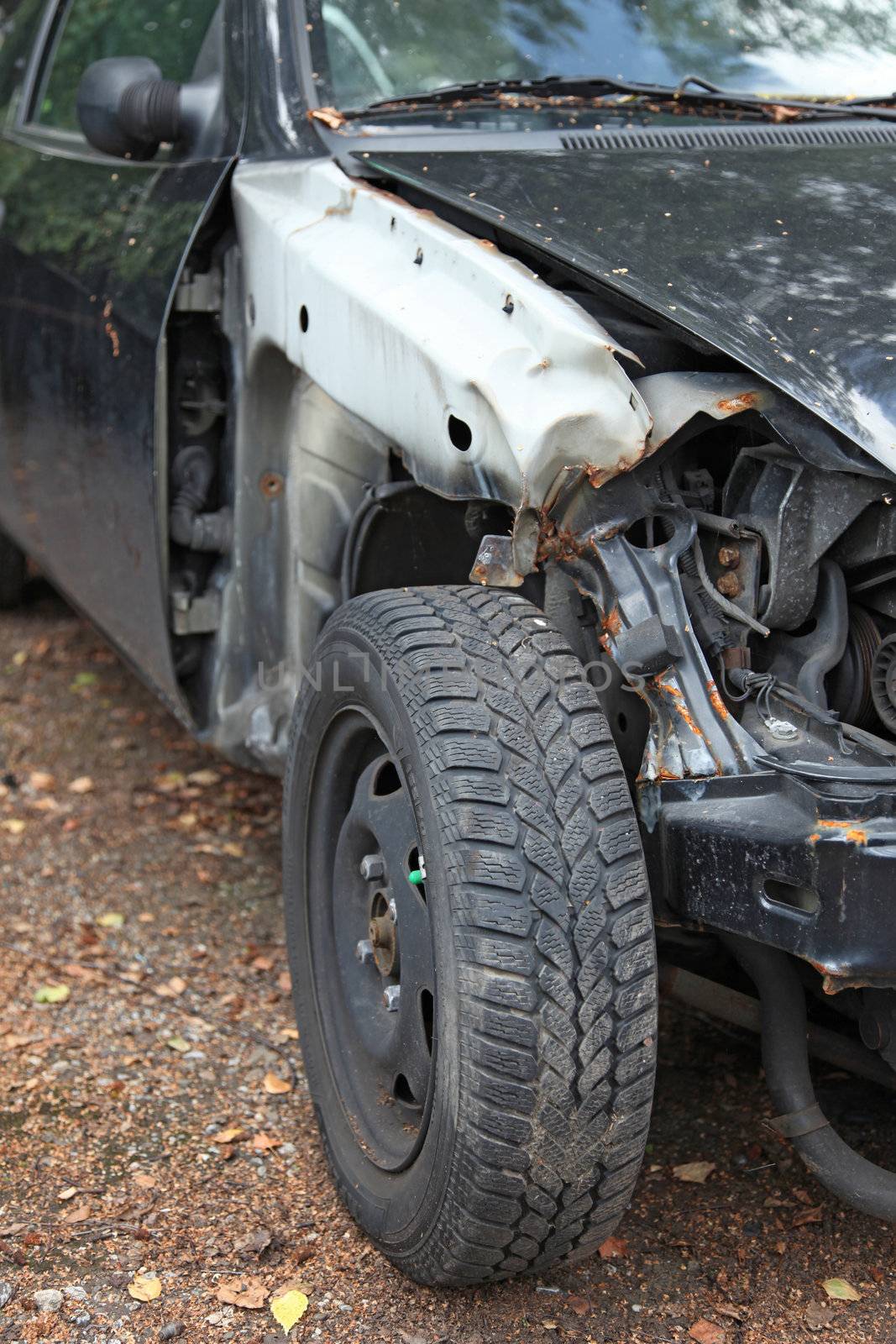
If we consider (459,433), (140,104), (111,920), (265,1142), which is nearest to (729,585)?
(459,433)

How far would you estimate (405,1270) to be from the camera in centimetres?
228

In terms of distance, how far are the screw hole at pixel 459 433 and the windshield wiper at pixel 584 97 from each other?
1.01 meters

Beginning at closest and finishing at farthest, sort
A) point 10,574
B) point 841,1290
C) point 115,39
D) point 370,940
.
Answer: point 841,1290
point 370,940
point 115,39
point 10,574

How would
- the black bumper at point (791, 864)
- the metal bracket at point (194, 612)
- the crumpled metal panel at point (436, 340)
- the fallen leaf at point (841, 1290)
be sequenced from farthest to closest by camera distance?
the metal bracket at point (194, 612) < the fallen leaf at point (841, 1290) < the crumpled metal panel at point (436, 340) < the black bumper at point (791, 864)

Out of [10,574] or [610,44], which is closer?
[610,44]

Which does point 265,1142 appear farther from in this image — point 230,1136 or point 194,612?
point 194,612

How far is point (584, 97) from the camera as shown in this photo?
10.1 ft

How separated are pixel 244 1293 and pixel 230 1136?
477mm

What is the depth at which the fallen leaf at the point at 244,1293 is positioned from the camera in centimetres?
232

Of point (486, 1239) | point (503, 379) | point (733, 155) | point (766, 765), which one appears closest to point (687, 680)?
point (766, 765)

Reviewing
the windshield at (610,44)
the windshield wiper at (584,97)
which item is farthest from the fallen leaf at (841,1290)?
the windshield at (610,44)

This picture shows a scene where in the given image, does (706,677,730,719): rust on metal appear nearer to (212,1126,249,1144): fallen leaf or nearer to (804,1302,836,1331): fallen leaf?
(804,1302,836,1331): fallen leaf

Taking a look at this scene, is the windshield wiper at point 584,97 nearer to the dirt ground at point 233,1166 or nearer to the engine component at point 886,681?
the engine component at point 886,681

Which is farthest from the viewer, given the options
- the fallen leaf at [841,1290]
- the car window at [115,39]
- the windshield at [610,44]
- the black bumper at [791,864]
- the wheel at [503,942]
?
the car window at [115,39]
